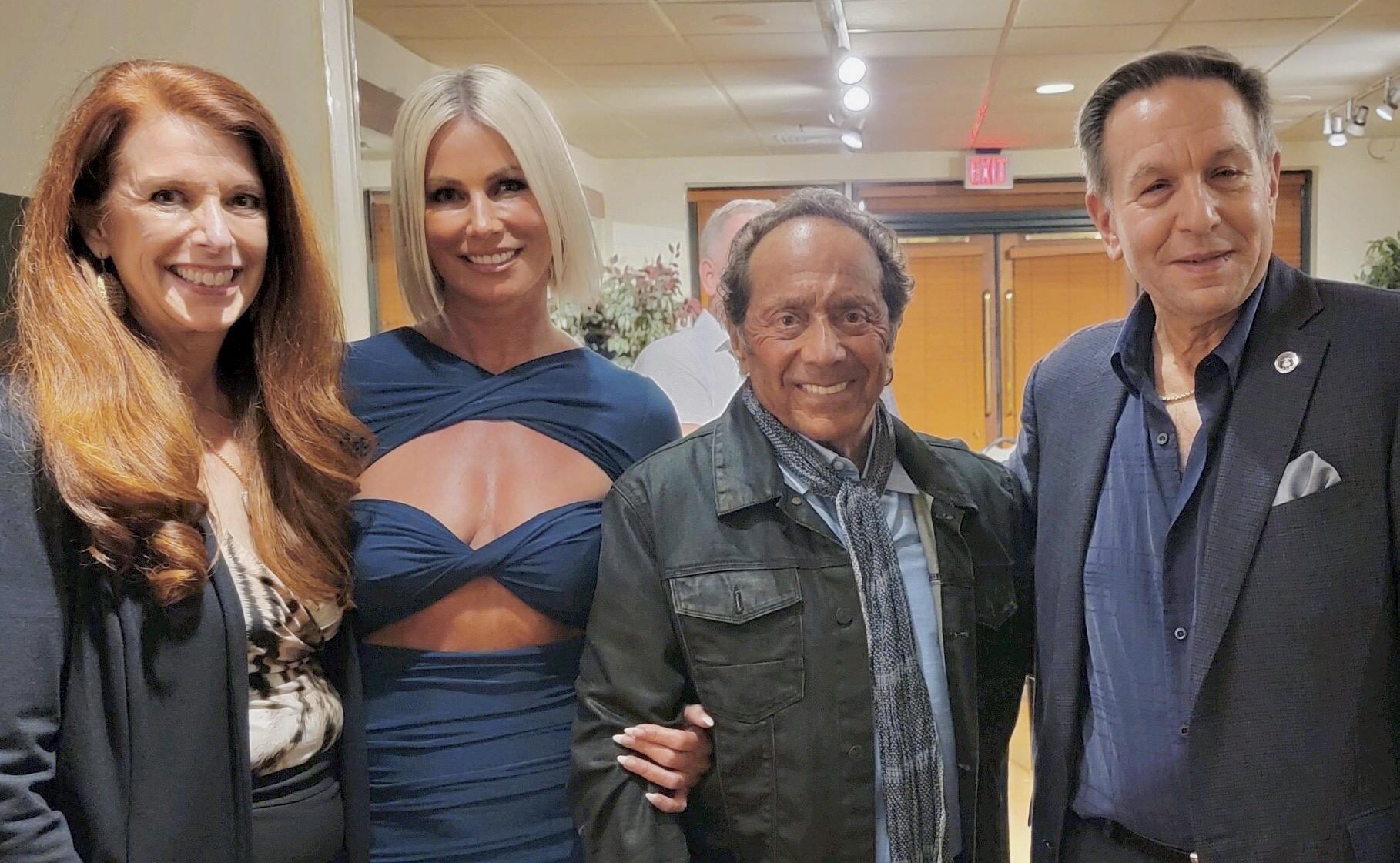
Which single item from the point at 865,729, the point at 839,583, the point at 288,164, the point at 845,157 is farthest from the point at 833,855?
the point at 845,157

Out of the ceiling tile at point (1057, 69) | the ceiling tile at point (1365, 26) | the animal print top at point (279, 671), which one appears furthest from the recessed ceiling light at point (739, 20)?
the animal print top at point (279, 671)

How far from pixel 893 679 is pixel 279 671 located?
2.69 feet

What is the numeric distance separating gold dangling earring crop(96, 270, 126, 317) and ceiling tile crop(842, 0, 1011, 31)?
388cm

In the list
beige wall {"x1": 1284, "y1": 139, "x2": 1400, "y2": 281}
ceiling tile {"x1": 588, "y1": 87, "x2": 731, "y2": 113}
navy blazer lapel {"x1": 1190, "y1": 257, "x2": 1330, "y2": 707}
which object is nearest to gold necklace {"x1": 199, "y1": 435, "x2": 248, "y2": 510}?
navy blazer lapel {"x1": 1190, "y1": 257, "x2": 1330, "y2": 707}

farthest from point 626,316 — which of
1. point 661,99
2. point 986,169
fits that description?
point 986,169

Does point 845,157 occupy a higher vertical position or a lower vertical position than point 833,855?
higher

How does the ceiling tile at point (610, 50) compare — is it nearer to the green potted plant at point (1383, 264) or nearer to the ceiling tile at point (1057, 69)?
the ceiling tile at point (1057, 69)

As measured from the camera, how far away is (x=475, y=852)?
153cm

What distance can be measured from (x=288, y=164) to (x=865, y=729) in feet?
3.65

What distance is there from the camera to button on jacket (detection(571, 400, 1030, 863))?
55.6 inches

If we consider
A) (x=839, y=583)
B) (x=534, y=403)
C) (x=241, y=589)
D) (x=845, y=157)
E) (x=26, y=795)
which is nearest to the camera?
(x=26, y=795)

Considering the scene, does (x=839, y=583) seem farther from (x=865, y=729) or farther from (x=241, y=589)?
(x=241, y=589)

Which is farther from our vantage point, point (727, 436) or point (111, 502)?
point (727, 436)

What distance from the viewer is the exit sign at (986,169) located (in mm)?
8523
